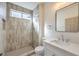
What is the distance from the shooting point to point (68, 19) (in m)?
1.60

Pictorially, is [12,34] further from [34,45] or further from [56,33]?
[56,33]

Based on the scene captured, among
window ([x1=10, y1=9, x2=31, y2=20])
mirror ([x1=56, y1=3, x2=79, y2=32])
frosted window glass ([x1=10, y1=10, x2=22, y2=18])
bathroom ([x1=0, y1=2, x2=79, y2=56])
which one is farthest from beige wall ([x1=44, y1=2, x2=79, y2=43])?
frosted window glass ([x1=10, y1=10, x2=22, y2=18])

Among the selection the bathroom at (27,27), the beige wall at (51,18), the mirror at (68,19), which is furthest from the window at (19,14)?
the mirror at (68,19)

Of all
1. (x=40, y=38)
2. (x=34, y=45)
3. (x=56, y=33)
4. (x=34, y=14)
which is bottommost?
(x=34, y=45)

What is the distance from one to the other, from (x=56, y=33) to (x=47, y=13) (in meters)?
0.67

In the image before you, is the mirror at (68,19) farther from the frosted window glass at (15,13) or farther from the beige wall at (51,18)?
the frosted window glass at (15,13)

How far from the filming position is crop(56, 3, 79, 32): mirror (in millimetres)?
1449

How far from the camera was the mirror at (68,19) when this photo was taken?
1.45 metres

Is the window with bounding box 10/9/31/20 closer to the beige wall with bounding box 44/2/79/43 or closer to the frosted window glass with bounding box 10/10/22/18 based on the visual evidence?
the frosted window glass with bounding box 10/10/22/18

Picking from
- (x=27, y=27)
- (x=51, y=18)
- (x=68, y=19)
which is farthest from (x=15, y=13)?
(x=68, y=19)

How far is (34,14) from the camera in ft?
7.27

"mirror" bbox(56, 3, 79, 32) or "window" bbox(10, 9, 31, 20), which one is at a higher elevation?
"window" bbox(10, 9, 31, 20)

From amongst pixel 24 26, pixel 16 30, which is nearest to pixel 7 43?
pixel 16 30

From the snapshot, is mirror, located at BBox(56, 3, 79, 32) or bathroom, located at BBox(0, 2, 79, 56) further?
bathroom, located at BBox(0, 2, 79, 56)
